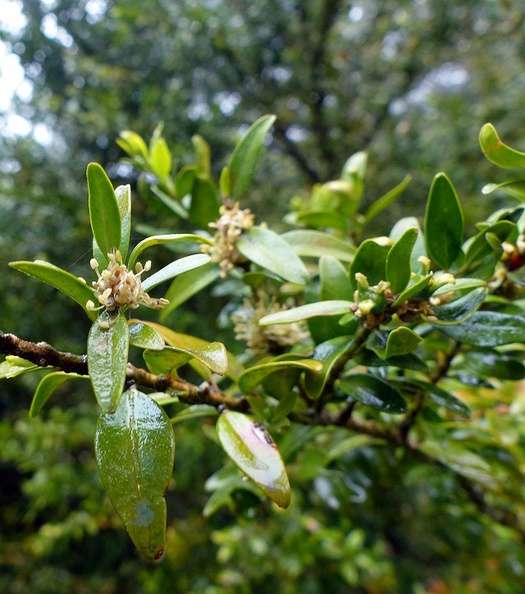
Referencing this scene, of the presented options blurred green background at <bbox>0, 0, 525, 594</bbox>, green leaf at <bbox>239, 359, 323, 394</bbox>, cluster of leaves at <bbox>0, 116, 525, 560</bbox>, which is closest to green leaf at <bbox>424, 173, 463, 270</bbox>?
cluster of leaves at <bbox>0, 116, 525, 560</bbox>

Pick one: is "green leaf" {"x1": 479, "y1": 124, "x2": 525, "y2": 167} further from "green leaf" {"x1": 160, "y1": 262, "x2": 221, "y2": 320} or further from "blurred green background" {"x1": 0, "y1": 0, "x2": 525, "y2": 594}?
"blurred green background" {"x1": 0, "y1": 0, "x2": 525, "y2": 594}

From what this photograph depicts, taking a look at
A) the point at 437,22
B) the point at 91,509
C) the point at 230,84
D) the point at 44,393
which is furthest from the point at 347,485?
the point at 437,22

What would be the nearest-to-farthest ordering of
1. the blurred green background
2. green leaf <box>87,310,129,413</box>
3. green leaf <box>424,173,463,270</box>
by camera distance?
green leaf <box>87,310,129,413</box> → green leaf <box>424,173,463,270</box> → the blurred green background

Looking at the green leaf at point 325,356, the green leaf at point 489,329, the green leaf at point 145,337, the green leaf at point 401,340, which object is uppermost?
the green leaf at point 145,337

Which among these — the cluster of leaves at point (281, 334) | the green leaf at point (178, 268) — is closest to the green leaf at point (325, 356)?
the cluster of leaves at point (281, 334)

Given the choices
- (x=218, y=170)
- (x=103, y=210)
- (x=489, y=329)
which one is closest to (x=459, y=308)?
(x=489, y=329)

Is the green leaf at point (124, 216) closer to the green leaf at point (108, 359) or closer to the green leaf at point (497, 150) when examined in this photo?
the green leaf at point (108, 359)

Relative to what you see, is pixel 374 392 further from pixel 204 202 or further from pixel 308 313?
pixel 204 202
